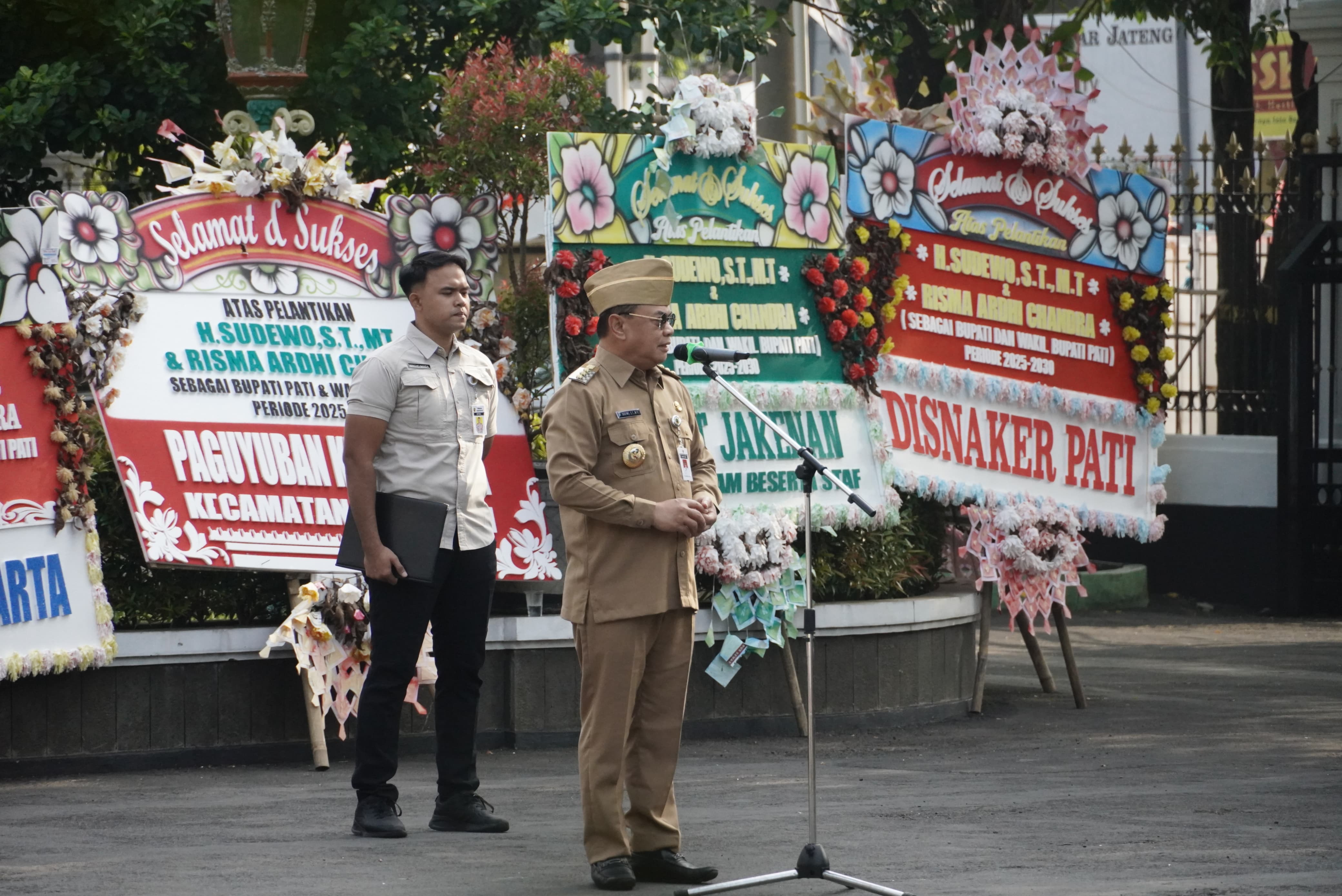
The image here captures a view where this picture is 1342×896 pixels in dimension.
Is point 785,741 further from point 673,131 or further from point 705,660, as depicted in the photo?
point 673,131

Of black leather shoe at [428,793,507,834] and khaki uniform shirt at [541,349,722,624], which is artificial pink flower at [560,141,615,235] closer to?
khaki uniform shirt at [541,349,722,624]

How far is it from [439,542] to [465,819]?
0.99 meters

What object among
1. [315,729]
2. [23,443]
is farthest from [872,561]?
[23,443]

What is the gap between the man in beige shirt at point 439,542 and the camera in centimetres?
655

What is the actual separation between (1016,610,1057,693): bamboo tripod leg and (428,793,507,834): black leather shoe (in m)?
4.08

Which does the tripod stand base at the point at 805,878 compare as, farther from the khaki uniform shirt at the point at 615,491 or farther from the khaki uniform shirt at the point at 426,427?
the khaki uniform shirt at the point at 426,427

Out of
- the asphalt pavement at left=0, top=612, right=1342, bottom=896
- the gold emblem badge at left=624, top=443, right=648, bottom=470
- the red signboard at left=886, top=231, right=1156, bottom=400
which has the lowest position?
Result: the asphalt pavement at left=0, top=612, right=1342, bottom=896

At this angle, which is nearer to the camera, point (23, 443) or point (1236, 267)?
point (23, 443)

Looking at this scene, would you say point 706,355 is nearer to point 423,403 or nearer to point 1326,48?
point 423,403

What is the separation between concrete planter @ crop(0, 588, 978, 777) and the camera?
7980 mm

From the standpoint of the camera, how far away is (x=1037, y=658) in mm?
10289

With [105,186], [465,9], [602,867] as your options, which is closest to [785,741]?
[602,867]

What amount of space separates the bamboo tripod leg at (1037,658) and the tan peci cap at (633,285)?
4594 mm

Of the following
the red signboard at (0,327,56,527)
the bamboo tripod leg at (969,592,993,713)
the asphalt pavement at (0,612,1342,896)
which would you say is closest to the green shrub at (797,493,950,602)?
the bamboo tripod leg at (969,592,993,713)
